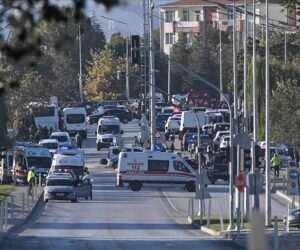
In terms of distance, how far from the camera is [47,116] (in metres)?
93.5

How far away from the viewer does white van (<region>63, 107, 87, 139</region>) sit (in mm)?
97812

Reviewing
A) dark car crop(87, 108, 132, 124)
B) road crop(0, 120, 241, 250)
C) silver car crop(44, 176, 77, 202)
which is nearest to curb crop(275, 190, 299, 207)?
road crop(0, 120, 241, 250)

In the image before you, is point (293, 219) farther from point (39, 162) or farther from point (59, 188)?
point (39, 162)

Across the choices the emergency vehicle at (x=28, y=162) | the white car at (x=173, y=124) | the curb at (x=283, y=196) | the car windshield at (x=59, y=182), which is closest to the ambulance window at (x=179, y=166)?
the curb at (x=283, y=196)

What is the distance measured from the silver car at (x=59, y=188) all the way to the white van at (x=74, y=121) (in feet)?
138

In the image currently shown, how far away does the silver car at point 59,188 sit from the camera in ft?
180

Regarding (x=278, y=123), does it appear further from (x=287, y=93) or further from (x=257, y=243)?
(x=257, y=243)

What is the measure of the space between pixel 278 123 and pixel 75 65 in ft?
267

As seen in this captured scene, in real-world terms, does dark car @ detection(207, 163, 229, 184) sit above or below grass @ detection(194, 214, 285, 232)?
above

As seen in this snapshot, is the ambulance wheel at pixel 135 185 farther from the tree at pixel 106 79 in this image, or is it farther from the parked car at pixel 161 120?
the tree at pixel 106 79

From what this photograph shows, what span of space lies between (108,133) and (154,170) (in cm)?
3080

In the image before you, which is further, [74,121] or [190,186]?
[74,121]

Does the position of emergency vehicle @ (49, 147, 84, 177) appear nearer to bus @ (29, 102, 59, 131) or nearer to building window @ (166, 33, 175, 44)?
bus @ (29, 102, 59, 131)

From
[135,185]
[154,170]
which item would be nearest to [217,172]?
[154,170]
